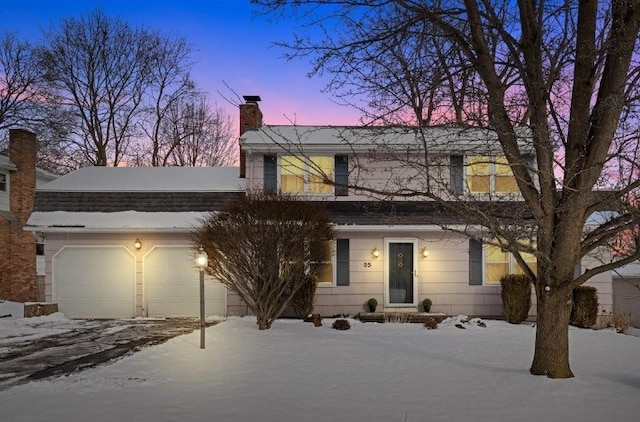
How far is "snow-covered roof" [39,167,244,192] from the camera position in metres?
16.4

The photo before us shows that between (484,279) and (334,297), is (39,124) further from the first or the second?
(484,279)

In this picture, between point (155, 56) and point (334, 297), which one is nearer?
point (334, 297)

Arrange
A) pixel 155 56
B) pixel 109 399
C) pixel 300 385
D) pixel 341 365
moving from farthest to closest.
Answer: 1. pixel 155 56
2. pixel 341 365
3. pixel 300 385
4. pixel 109 399

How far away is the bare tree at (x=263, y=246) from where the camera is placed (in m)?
11.8

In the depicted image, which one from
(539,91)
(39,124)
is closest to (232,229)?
(539,91)

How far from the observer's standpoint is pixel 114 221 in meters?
15.2

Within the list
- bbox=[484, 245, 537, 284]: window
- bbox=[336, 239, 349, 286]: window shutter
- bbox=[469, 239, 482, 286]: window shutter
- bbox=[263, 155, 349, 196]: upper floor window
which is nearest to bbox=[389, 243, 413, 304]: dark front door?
bbox=[336, 239, 349, 286]: window shutter

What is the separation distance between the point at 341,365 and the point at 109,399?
3495 mm

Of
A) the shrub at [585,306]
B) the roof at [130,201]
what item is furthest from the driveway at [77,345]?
the shrub at [585,306]

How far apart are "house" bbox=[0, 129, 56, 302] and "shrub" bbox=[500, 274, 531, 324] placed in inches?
641

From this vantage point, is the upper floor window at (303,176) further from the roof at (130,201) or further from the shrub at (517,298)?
the shrub at (517,298)

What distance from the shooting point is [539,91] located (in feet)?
23.9

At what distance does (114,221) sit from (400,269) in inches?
327

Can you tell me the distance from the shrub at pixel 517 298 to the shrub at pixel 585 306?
1152 millimetres
